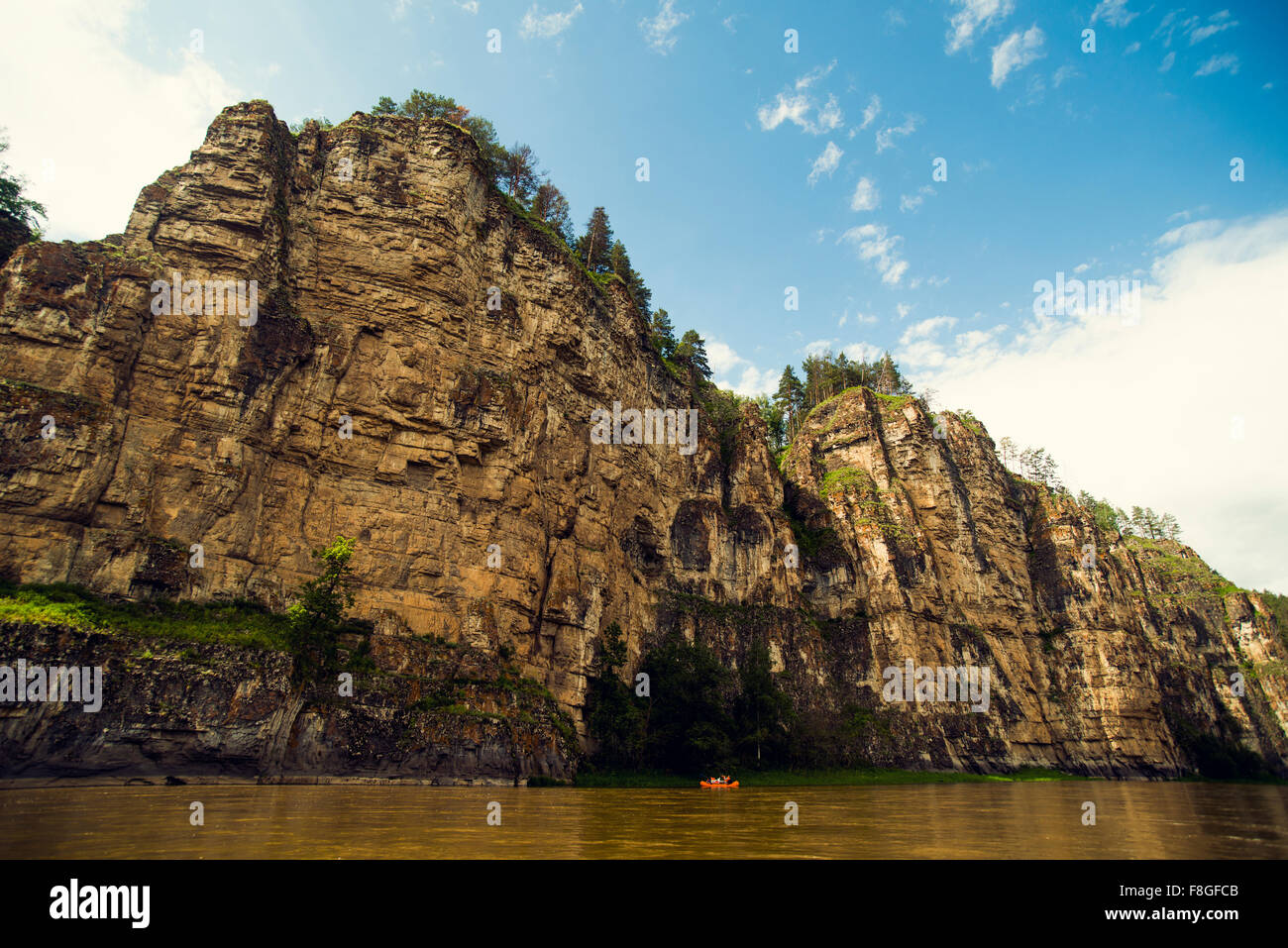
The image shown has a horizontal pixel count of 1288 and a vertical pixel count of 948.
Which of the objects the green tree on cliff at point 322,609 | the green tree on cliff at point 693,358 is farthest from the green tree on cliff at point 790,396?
the green tree on cliff at point 322,609

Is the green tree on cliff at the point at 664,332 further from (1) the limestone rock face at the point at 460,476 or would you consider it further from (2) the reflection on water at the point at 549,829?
(2) the reflection on water at the point at 549,829

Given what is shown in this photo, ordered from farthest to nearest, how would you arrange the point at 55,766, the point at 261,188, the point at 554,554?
the point at 554,554
the point at 261,188
the point at 55,766

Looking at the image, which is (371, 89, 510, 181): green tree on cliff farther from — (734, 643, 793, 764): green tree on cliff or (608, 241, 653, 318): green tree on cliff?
(734, 643, 793, 764): green tree on cliff

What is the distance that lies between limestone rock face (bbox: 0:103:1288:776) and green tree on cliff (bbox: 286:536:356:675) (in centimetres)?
130

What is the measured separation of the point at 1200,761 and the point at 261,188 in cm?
10356

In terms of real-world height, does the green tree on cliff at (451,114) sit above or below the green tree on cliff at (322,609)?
above

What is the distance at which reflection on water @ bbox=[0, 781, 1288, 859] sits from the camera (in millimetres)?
10242

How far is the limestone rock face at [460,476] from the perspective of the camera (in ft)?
100

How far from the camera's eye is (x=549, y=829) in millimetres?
14398

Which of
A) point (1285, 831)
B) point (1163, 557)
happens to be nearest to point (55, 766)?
point (1285, 831)

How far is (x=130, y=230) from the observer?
1366 inches

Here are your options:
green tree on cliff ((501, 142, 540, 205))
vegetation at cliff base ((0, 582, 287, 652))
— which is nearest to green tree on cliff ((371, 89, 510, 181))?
green tree on cliff ((501, 142, 540, 205))

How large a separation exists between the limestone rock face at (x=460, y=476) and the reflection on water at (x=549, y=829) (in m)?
14.1
